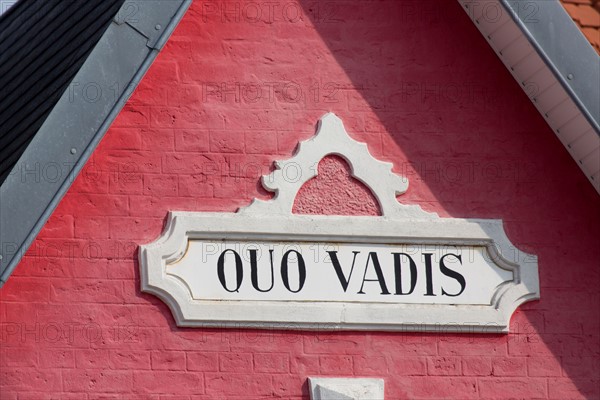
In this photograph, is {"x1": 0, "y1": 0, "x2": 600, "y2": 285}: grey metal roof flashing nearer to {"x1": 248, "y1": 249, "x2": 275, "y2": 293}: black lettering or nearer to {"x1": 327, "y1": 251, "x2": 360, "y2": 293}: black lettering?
{"x1": 248, "y1": 249, "x2": 275, "y2": 293}: black lettering

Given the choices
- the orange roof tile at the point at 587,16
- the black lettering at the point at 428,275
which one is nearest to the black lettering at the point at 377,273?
the black lettering at the point at 428,275

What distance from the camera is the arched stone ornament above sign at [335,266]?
8.13 metres

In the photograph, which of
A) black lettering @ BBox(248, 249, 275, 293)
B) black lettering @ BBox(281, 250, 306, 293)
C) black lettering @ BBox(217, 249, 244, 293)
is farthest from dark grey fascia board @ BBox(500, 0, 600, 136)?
black lettering @ BBox(217, 249, 244, 293)

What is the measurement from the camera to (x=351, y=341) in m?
8.20

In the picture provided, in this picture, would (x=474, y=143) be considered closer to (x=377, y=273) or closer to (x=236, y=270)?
(x=377, y=273)

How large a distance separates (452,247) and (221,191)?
1.20 m

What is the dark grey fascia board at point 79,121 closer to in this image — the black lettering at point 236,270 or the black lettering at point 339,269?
the black lettering at point 236,270

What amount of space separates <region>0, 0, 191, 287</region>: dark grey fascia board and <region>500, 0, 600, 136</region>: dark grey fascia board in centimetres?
173

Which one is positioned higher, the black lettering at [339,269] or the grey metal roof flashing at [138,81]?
the grey metal roof flashing at [138,81]

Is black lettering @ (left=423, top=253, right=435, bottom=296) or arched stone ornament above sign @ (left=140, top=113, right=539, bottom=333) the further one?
black lettering @ (left=423, top=253, right=435, bottom=296)

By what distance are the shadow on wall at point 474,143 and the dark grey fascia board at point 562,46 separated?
0.42 metres

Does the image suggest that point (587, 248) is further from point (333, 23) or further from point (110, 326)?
point (110, 326)

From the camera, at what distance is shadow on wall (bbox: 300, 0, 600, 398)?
8500mm

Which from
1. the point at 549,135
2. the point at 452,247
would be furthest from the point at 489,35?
the point at 452,247
